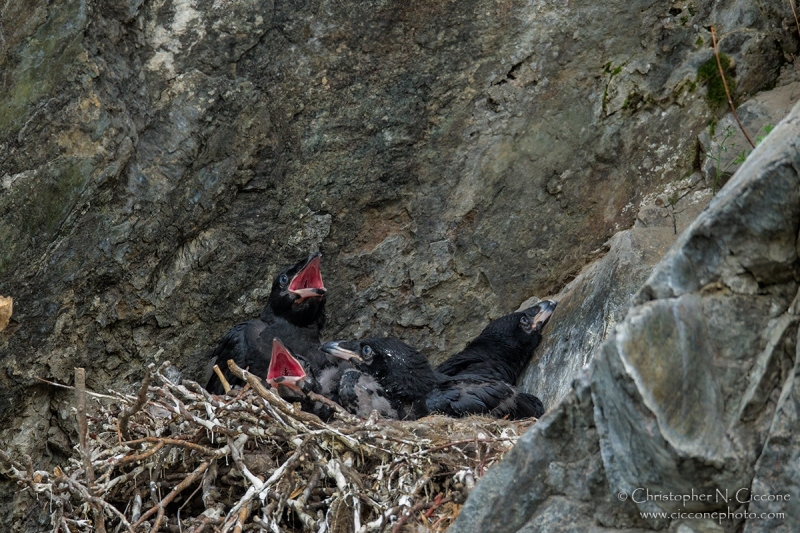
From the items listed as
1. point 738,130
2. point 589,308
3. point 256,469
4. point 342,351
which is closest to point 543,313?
point 589,308

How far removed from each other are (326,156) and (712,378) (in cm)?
418

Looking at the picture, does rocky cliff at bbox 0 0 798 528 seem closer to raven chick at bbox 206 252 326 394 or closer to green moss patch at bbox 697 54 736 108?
green moss patch at bbox 697 54 736 108

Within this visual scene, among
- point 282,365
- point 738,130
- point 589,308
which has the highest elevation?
point 738,130

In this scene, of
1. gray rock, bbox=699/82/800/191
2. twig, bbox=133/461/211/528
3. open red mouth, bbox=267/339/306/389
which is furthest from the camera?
gray rock, bbox=699/82/800/191

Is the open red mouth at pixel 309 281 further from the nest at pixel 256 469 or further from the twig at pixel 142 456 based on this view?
the twig at pixel 142 456

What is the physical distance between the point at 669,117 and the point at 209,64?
3194 millimetres

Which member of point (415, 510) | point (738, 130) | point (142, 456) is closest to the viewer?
point (415, 510)

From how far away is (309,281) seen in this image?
24.0 ft

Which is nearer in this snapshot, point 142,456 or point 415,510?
point 415,510

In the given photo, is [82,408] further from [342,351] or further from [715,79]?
[715,79]

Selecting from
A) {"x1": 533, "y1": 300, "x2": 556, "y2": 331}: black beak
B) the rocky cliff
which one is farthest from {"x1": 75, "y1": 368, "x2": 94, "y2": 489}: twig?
{"x1": 533, "y1": 300, "x2": 556, "y2": 331}: black beak

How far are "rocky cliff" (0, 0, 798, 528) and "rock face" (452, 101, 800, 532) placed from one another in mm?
3520

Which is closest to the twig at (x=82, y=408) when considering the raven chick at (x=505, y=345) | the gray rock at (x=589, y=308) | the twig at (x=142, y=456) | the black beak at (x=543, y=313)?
the twig at (x=142, y=456)

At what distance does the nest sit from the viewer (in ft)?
16.7
